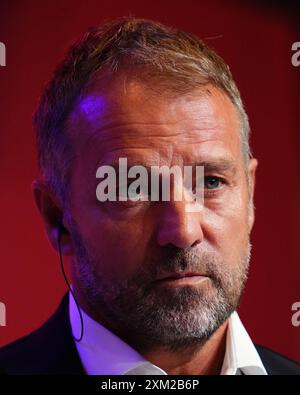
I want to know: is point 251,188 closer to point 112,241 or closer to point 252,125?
point 252,125

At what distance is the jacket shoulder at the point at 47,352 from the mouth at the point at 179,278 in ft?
0.79

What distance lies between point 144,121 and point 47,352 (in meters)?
0.48

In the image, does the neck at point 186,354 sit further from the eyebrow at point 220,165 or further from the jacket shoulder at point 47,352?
the eyebrow at point 220,165

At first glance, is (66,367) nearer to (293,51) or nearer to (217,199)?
(217,199)

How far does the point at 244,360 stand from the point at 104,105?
55 centimetres

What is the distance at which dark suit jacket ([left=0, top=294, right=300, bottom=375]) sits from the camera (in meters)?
1.09

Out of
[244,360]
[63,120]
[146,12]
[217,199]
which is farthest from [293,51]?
[244,360]

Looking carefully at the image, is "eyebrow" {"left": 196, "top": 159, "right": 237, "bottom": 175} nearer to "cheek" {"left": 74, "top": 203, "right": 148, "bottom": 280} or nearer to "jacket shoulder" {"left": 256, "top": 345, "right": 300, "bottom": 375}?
"cheek" {"left": 74, "top": 203, "right": 148, "bottom": 280}

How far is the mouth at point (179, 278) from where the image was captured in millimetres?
989

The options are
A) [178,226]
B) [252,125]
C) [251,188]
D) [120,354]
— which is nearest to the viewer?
[178,226]

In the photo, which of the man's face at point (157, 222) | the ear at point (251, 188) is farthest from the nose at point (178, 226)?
the ear at point (251, 188)

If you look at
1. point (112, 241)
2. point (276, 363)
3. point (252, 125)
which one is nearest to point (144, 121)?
point (112, 241)

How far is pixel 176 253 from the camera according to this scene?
3.20 feet

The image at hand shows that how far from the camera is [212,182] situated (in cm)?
105
